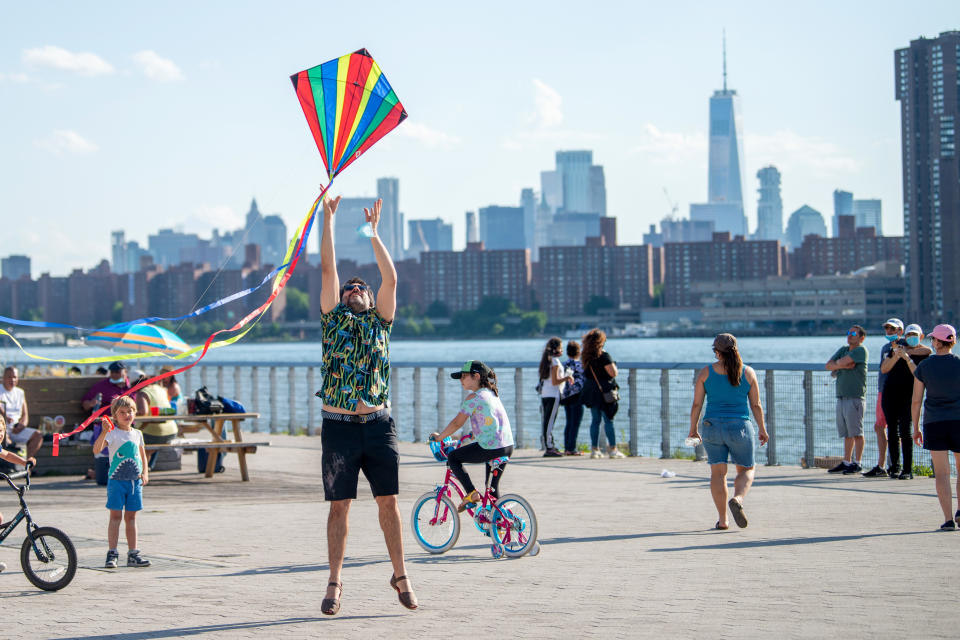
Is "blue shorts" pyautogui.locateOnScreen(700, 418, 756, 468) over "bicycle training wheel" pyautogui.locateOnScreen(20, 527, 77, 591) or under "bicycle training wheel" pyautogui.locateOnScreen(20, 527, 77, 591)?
over

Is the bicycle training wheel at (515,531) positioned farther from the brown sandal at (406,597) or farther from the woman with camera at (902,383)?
the woman with camera at (902,383)

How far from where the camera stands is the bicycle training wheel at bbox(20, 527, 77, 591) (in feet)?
28.0

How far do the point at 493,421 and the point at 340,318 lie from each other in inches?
107

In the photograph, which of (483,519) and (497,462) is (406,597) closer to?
(483,519)

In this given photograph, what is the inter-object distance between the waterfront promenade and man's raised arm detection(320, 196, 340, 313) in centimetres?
180

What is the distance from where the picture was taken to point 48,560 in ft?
28.2

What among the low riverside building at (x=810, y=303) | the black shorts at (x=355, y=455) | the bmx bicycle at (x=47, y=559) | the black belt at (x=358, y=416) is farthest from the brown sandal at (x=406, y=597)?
the low riverside building at (x=810, y=303)

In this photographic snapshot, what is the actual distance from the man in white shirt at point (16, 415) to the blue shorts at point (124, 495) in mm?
6308

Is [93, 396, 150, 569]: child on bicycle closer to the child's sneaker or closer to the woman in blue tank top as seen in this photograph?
the child's sneaker

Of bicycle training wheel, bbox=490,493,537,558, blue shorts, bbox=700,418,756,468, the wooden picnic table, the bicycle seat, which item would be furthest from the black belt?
the wooden picnic table

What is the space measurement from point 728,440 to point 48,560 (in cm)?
556

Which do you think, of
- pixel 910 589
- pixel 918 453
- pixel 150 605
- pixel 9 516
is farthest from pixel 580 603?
pixel 918 453

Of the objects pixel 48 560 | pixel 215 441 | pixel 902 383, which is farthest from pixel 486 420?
pixel 215 441

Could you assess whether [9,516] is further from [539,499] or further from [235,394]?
[235,394]
